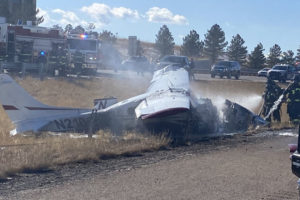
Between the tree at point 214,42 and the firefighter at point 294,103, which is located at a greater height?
the tree at point 214,42

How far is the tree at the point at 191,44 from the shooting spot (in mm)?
79312

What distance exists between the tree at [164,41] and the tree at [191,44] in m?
2.14

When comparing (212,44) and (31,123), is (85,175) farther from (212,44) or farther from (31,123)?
(212,44)

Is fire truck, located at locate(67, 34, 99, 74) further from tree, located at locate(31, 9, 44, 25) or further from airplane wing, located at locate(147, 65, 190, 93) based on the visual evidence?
tree, located at locate(31, 9, 44, 25)

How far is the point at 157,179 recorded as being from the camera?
804 centimetres

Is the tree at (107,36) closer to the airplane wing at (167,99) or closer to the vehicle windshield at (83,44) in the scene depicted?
the vehicle windshield at (83,44)

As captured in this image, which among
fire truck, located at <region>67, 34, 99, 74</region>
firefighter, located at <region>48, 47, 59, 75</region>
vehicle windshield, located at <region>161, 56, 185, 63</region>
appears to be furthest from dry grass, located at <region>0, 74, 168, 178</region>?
fire truck, located at <region>67, 34, 99, 74</region>

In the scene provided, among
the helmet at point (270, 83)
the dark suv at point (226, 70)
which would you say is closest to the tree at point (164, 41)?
the dark suv at point (226, 70)

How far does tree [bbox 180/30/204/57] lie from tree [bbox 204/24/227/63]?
1474mm

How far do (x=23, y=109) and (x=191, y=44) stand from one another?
2685 inches

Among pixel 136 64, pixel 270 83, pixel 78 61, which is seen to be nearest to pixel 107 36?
pixel 136 64

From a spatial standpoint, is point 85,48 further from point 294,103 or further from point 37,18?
point 37,18

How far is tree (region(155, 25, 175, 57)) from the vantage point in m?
77.8

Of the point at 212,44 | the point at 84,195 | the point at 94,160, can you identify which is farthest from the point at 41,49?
the point at 212,44
